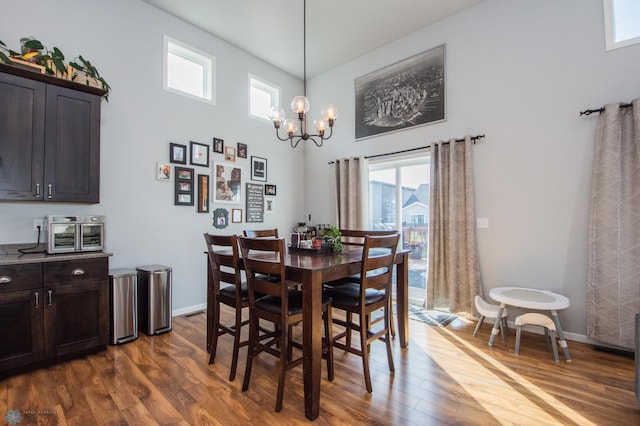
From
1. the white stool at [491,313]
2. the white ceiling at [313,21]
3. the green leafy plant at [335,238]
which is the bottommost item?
the white stool at [491,313]

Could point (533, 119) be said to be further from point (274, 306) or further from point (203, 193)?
point (203, 193)

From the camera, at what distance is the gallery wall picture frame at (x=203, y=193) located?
391 cm

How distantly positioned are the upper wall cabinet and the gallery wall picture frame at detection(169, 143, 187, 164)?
0.90 m

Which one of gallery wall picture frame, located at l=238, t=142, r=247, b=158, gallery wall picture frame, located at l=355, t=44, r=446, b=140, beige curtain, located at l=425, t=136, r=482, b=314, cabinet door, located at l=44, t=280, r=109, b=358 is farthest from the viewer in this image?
gallery wall picture frame, located at l=238, t=142, r=247, b=158

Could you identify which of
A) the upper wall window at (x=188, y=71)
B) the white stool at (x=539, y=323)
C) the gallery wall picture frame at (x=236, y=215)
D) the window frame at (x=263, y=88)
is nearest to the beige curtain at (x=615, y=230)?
the white stool at (x=539, y=323)

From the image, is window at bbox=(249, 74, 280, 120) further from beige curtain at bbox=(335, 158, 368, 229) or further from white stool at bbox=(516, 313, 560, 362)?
white stool at bbox=(516, 313, 560, 362)

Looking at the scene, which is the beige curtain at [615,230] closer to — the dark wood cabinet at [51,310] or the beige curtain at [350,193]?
the beige curtain at [350,193]

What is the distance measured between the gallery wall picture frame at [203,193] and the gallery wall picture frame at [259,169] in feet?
2.61

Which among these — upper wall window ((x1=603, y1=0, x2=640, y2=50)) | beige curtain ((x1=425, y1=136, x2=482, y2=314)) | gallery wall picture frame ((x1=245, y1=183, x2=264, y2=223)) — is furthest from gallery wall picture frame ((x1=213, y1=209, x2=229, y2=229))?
upper wall window ((x1=603, y1=0, x2=640, y2=50))

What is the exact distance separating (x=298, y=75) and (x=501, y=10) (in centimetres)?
310

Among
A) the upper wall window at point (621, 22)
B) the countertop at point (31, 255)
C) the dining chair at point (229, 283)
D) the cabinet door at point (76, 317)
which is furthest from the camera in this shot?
the upper wall window at point (621, 22)

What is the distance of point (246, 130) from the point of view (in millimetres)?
4523

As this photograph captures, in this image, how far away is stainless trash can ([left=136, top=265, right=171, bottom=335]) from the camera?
3037 millimetres

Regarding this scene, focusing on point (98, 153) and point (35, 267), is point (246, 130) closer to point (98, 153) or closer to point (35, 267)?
point (98, 153)
